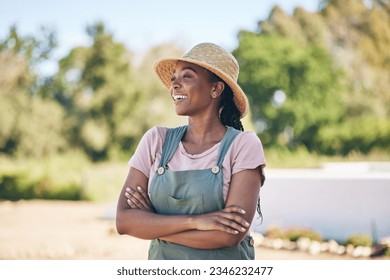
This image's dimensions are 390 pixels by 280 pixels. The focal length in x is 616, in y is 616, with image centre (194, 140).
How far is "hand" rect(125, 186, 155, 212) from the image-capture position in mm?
1641

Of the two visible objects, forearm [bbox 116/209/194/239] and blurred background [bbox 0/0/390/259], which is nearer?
forearm [bbox 116/209/194/239]

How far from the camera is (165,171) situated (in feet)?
5.24

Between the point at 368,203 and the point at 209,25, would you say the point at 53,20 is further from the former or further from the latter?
the point at 368,203

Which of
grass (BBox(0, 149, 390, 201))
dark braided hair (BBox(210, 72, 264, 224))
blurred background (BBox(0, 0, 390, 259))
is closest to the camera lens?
dark braided hair (BBox(210, 72, 264, 224))

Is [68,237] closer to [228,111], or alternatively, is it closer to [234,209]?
[228,111]

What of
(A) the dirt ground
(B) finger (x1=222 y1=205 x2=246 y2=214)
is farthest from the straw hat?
(A) the dirt ground

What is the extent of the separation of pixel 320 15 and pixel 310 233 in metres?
17.2

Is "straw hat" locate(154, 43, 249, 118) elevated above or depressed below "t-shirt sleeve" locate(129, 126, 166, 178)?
above

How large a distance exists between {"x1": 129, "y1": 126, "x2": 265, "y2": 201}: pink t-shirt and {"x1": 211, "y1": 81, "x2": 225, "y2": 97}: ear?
0.55 feet

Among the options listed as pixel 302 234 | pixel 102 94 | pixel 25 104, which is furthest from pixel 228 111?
pixel 102 94

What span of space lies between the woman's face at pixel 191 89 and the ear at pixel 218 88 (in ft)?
0.04

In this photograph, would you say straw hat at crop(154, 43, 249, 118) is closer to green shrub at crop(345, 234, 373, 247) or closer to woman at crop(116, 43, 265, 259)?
woman at crop(116, 43, 265, 259)

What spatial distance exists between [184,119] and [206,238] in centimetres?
933

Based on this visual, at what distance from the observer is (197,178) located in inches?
61.2
